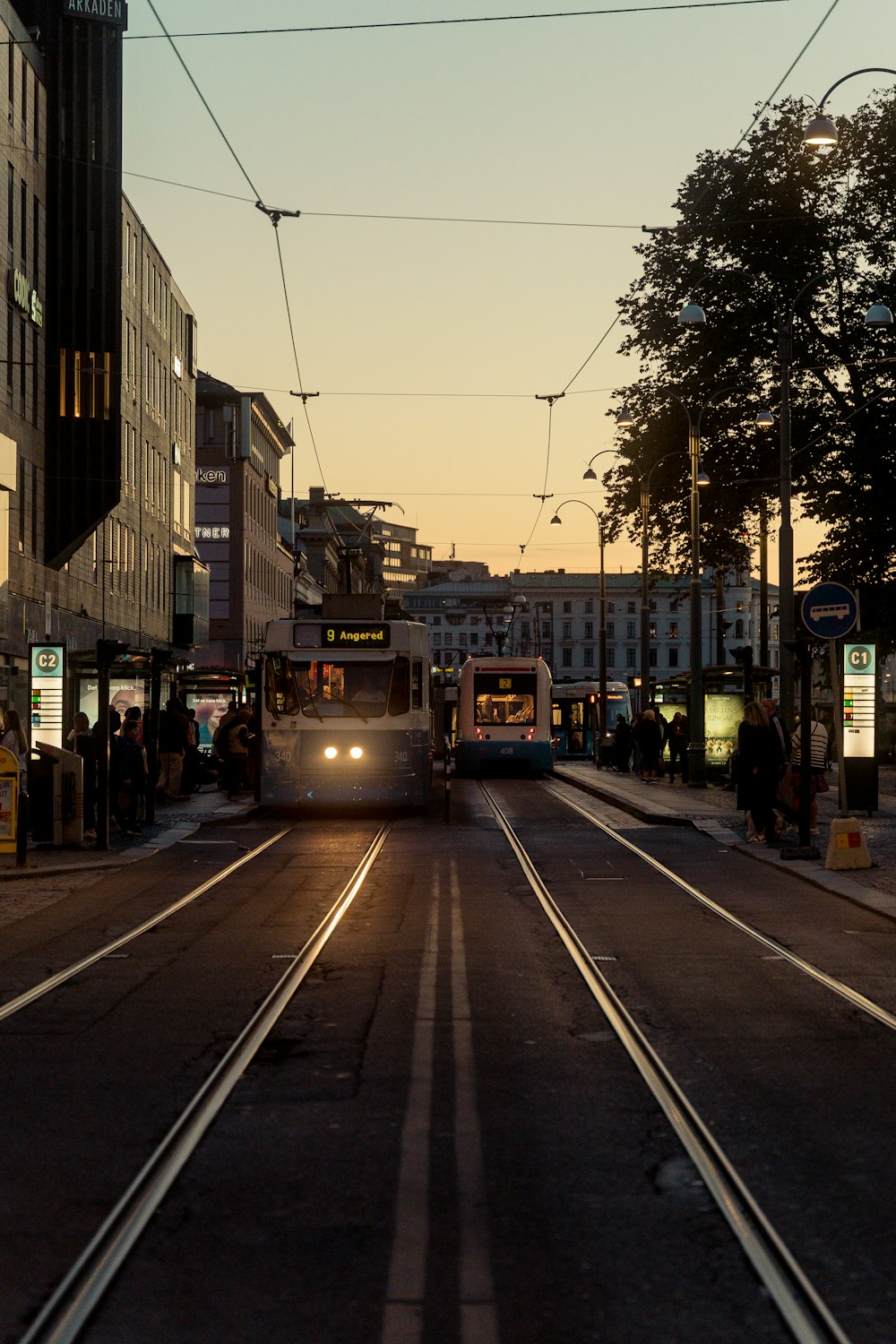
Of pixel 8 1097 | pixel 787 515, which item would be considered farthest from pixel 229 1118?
pixel 787 515

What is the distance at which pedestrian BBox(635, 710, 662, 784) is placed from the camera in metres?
40.7

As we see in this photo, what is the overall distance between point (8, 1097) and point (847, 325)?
117 ft

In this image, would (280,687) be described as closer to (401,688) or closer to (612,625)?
(401,688)

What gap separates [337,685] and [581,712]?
132 feet

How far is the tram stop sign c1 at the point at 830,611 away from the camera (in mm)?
18203

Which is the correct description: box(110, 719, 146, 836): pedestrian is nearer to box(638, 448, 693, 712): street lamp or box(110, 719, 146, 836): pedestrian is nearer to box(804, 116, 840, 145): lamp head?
box(804, 116, 840, 145): lamp head

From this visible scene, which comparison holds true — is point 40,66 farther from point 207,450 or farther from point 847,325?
point 207,450

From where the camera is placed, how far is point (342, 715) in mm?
26500

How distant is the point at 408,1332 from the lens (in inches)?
170

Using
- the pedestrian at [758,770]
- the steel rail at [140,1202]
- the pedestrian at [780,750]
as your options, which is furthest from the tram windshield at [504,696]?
the steel rail at [140,1202]

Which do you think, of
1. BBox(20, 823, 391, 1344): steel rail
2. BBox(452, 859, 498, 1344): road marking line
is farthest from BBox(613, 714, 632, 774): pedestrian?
BBox(452, 859, 498, 1344): road marking line

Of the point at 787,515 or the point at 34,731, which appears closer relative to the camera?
the point at 34,731

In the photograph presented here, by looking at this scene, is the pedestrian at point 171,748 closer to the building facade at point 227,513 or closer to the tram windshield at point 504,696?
the tram windshield at point 504,696

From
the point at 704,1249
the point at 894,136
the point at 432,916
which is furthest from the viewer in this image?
the point at 894,136
